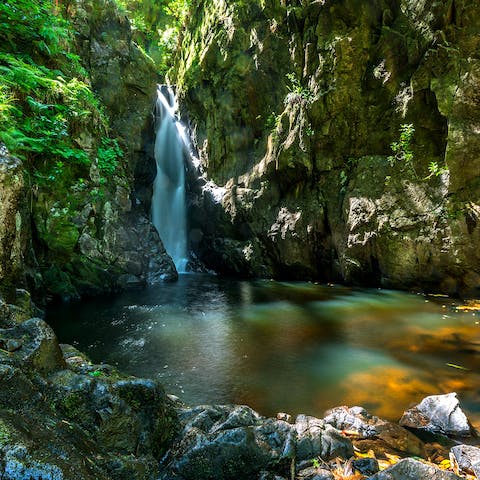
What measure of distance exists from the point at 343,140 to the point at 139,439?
12161mm

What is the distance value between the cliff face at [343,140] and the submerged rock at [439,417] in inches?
276

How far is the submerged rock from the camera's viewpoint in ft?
13.1

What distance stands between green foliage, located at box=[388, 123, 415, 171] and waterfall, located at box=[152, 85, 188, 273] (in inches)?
424

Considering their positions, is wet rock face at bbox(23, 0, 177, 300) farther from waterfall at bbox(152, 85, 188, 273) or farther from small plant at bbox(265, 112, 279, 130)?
small plant at bbox(265, 112, 279, 130)

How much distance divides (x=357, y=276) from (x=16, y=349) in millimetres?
11442

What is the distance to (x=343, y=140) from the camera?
12781 mm

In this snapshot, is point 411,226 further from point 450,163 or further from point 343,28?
point 343,28

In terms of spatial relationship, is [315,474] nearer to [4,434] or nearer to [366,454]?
[366,454]

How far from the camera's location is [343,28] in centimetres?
1229

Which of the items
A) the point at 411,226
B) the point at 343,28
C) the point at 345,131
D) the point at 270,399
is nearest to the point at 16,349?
the point at 270,399

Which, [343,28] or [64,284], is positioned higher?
[343,28]

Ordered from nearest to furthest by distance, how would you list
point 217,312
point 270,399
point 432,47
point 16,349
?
point 16,349
point 270,399
point 217,312
point 432,47

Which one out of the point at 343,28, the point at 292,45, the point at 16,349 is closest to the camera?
the point at 16,349

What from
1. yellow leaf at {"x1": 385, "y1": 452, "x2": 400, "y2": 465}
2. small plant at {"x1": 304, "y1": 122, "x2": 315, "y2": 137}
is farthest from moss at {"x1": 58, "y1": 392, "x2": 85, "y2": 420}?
small plant at {"x1": 304, "y1": 122, "x2": 315, "y2": 137}
